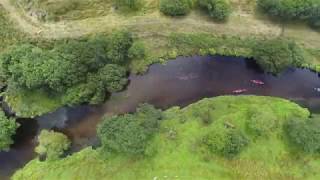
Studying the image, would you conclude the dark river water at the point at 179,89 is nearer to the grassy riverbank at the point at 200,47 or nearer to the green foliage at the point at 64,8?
the grassy riverbank at the point at 200,47

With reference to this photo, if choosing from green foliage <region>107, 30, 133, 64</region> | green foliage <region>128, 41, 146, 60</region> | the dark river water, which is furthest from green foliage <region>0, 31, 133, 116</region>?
the dark river water

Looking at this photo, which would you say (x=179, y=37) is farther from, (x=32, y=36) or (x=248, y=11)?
(x=32, y=36)

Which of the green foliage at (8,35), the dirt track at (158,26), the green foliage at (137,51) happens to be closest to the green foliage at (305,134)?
the dirt track at (158,26)

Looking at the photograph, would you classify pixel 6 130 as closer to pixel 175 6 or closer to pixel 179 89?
pixel 179 89

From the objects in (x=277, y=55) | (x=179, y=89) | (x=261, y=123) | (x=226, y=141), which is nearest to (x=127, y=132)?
(x=226, y=141)

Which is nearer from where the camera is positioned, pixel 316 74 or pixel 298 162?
pixel 298 162

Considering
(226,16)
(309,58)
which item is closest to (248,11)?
(226,16)

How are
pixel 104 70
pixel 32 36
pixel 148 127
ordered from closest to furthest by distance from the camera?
pixel 148 127
pixel 104 70
pixel 32 36
